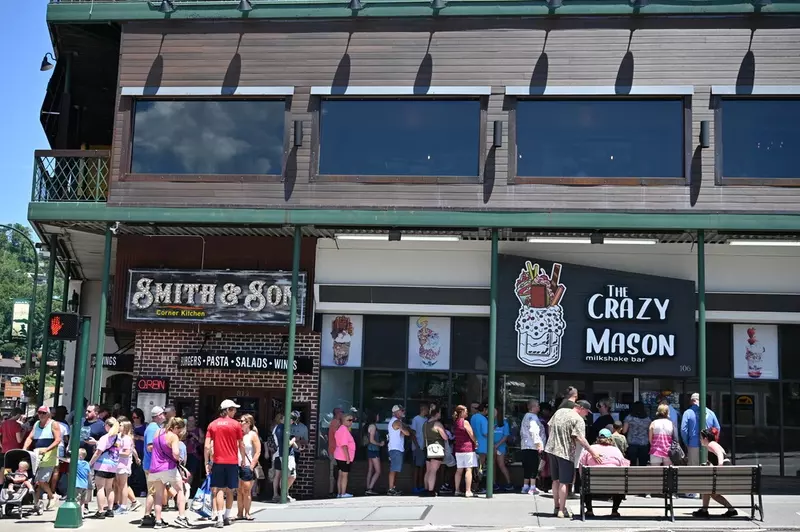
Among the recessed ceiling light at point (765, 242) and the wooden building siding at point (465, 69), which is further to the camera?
the recessed ceiling light at point (765, 242)

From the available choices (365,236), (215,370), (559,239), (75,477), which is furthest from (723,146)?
(75,477)

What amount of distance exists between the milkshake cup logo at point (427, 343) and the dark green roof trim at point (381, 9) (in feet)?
19.6

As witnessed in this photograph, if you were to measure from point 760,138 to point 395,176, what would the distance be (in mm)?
6447

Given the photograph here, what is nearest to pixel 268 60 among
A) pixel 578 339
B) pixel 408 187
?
pixel 408 187

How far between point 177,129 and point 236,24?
2255mm

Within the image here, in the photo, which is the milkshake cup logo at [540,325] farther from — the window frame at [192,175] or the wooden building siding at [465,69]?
the window frame at [192,175]

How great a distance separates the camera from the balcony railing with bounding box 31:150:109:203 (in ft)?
56.0

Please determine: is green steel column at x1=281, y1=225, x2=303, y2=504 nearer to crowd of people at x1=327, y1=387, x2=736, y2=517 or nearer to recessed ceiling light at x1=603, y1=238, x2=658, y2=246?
crowd of people at x1=327, y1=387, x2=736, y2=517

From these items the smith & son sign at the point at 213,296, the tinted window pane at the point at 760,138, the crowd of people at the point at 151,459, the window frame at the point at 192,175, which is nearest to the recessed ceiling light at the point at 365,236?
the smith & son sign at the point at 213,296

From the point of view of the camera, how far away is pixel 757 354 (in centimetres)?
1778

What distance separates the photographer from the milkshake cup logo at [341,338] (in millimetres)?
18375

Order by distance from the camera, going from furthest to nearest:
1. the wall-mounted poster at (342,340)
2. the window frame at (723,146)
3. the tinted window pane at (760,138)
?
the wall-mounted poster at (342,340) → the tinted window pane at (760,138) → the window frame at (723,146)

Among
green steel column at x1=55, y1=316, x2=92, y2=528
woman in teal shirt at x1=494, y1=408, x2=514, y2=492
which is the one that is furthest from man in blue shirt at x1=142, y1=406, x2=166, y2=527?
woman in teal shirt at x1=494, y1=408, x2=514, y2=492

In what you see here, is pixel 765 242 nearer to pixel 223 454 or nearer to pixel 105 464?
pixel 223 454
